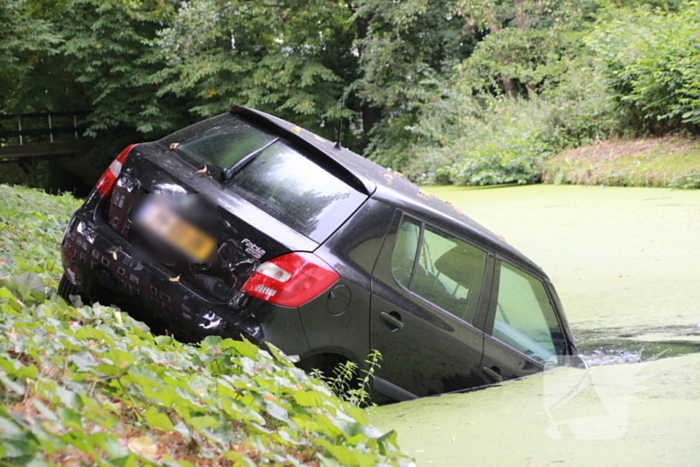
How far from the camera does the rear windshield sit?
340 centimetres

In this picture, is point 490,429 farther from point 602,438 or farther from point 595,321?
point 595,321

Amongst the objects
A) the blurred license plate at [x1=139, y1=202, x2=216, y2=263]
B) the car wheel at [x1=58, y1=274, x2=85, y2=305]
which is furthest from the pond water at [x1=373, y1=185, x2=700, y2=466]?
the car wheel at [x1=58, y1=274, x2=85, y2=305]

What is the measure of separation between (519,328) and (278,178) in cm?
175

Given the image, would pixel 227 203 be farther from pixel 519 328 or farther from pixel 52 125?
pixel 52 125

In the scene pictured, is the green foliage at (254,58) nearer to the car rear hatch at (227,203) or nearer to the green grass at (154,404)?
the car rear hatch at (227,203)

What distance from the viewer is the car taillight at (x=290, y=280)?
3.18 metres

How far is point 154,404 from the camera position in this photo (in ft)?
7.29

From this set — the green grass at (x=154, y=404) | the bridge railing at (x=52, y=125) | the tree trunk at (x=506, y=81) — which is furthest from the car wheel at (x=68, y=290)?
the bridge railing at (x=52, y=125)

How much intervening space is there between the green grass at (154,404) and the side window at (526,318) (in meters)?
1.46

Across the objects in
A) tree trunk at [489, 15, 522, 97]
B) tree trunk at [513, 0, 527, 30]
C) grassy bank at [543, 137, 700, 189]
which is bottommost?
grassy bank at [543, 137, 700, 189]

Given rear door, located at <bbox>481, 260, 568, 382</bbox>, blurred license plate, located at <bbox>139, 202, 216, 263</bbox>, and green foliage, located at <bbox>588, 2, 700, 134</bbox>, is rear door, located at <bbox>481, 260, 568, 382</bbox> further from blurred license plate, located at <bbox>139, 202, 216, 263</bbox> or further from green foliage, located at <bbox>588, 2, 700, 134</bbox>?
green foliage, located at <bbox>588, 2, 700, 134</bbox>

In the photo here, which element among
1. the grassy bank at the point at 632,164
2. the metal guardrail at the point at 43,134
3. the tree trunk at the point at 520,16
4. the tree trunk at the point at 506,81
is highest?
the tree trunk at the point at 520,16

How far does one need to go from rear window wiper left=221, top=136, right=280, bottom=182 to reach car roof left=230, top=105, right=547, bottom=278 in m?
0.14

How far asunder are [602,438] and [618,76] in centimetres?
1610
